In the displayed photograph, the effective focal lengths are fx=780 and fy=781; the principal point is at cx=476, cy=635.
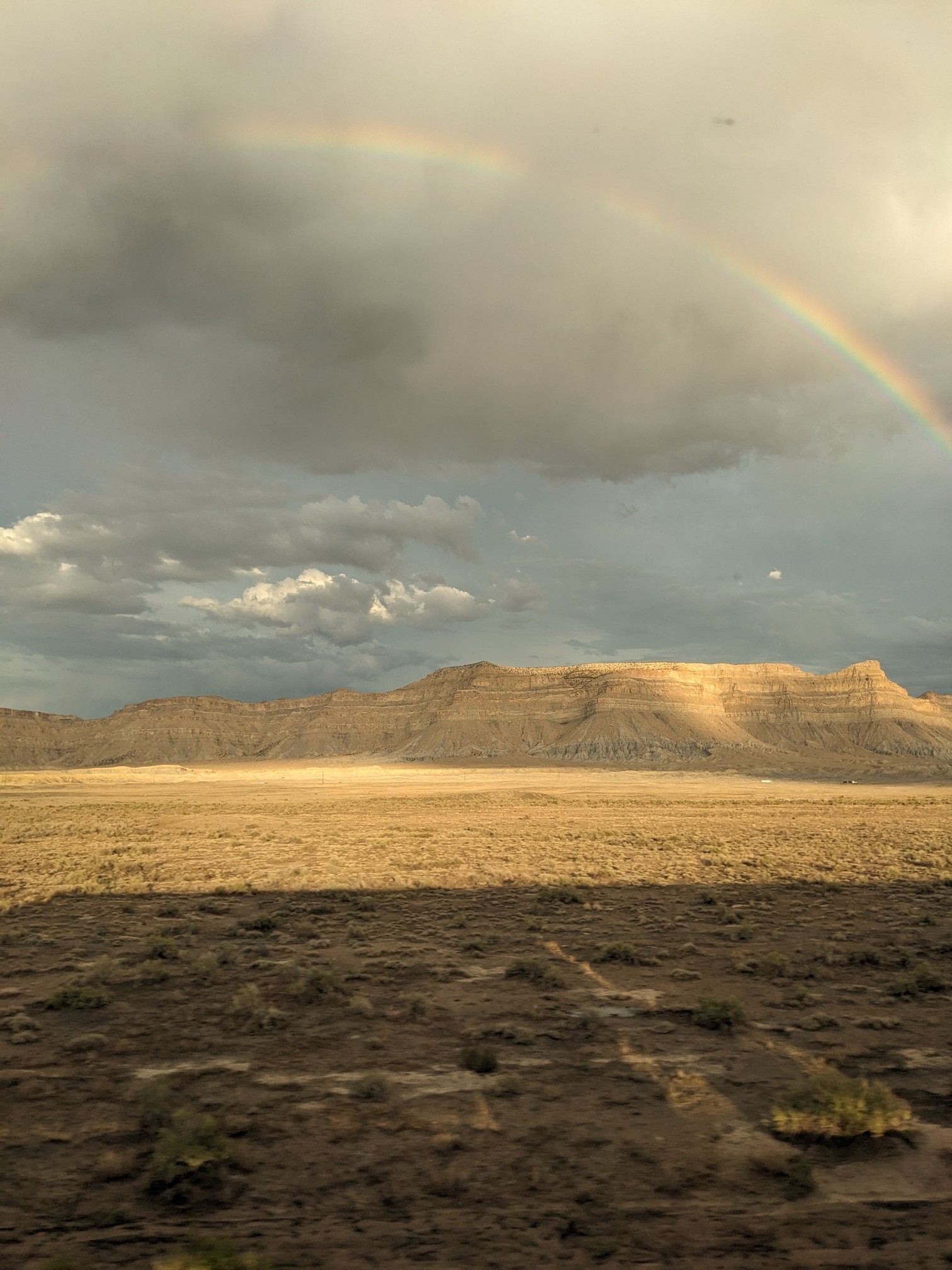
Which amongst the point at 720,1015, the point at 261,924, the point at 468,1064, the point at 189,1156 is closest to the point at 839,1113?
the point at 720,1015

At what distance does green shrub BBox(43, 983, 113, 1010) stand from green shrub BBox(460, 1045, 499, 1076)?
5.42 m

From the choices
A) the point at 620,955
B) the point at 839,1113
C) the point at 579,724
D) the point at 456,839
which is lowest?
the point at 456,839

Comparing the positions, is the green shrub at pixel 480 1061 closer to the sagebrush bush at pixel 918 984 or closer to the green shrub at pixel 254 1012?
the green shrub at pixel 254 1012

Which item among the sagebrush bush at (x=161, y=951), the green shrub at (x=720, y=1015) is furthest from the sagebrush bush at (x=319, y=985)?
the green shrub at (x=720, y=1015)

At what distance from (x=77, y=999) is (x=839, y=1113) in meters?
9.42

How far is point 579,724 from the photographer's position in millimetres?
163375

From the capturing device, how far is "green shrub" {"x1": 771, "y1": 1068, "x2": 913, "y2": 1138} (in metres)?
6.70

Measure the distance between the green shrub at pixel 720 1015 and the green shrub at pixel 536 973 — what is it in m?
2.30

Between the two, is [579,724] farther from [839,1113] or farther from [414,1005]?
[839,1113]

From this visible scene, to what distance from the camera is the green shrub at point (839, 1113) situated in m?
6.70

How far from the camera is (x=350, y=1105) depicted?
24.4ft

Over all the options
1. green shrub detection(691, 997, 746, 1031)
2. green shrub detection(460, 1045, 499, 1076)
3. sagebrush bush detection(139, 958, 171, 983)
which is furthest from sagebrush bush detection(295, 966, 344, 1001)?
green shrub detection(691, 997, 746, 1031)

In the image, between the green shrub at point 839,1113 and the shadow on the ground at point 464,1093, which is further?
the green shrub at point 839,1113

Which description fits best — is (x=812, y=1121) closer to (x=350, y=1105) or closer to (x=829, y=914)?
(x=350, y=1105)
